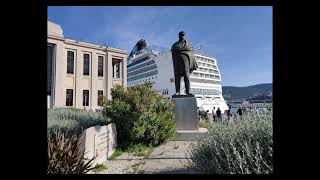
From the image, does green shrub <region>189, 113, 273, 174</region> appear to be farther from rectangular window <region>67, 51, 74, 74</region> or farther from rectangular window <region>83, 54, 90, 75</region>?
rectangular window <region>83, 54, 90, 75</region>

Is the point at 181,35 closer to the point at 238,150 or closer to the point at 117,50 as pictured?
the point at 238,150

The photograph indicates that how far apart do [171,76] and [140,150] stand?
4034 centimetres

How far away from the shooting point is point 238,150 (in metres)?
4.16

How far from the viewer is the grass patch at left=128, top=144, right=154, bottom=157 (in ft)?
26.1

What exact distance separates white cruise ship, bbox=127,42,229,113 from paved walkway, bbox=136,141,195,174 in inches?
1485

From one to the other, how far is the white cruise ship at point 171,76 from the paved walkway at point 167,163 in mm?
37713

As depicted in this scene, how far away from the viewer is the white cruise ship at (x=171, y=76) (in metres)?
49.1

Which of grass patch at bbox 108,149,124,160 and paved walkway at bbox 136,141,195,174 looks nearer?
paved walkway at bbox 136,141,195,174

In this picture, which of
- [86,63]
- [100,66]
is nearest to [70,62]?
[86,63]

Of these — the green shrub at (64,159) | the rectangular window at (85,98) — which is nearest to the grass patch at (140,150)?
the green shrub at (64,159)

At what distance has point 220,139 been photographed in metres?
4.62

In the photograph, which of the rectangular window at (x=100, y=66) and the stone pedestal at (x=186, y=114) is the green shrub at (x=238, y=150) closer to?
the stone pedestal at (x=186, y=114)

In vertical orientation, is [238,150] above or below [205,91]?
below

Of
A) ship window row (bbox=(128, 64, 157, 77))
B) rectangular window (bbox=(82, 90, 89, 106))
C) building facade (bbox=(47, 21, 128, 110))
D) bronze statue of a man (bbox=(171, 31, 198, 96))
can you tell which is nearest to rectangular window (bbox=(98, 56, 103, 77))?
building facade (bbox=(47, 21, 128, 110))
